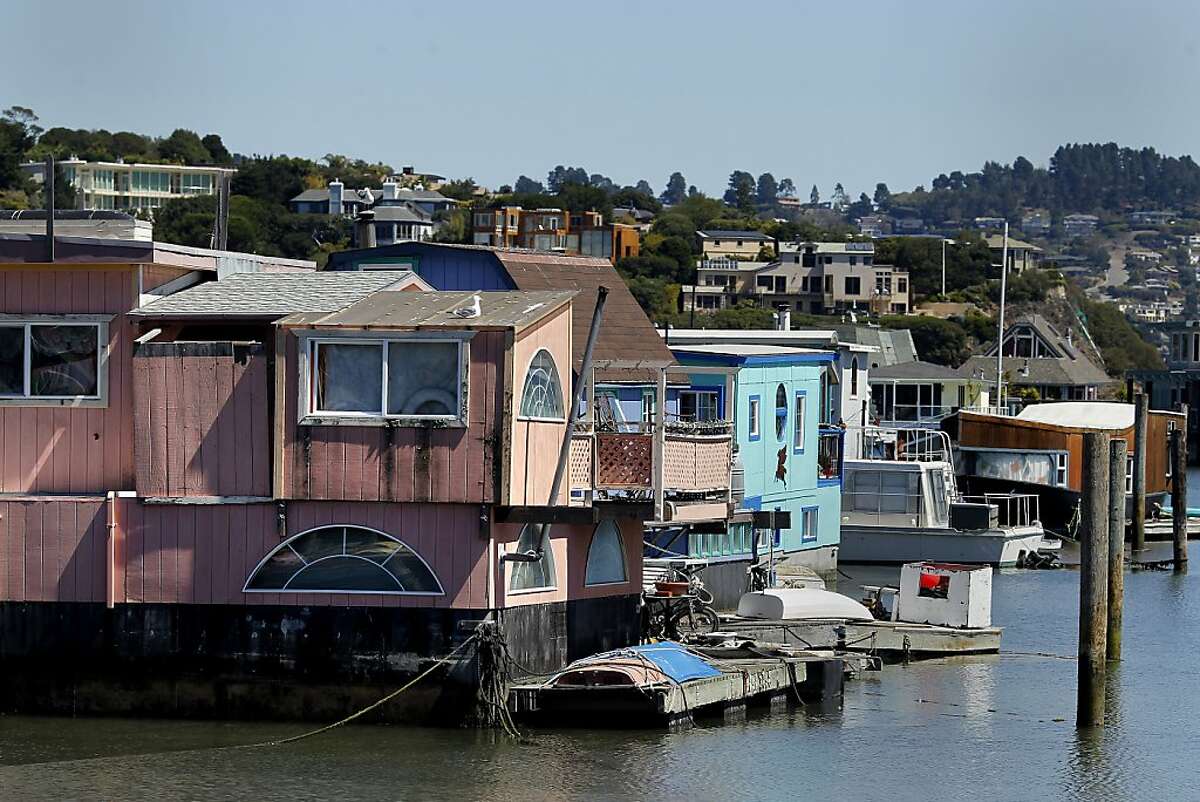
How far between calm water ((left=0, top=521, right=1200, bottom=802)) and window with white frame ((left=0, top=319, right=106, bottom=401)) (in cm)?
473

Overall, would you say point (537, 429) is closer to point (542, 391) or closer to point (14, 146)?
point (542, 391)

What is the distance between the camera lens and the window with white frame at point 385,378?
2833 centimetres

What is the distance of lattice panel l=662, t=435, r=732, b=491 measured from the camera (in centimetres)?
3130

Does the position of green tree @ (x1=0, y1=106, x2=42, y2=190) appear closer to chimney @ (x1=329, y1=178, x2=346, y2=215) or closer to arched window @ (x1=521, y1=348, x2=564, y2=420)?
chimney @ (x1=329, y1=178, x2=346, y2=215)

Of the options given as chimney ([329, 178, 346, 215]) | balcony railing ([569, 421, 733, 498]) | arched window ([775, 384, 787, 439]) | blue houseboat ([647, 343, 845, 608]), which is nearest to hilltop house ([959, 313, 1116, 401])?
blue houseboat ([647, 343, 845, 608])

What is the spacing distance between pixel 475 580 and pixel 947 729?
8.60 metres

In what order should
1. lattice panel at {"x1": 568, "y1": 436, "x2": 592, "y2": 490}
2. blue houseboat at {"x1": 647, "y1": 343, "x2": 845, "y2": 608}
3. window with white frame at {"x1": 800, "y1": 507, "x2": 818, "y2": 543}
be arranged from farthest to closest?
window with white frame at {"x1": 800, "y1": 507, "x2": 818, "y2": 543} < blue houseboat at {"x1": 647, "y1": 343, "x2": 845, "y2": 608} < lattice panel at {"x1": 568, "y1": 436, "x2": 592, "y2": 490}

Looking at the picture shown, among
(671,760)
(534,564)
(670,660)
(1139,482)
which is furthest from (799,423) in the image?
(671,760)

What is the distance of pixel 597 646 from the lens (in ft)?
104

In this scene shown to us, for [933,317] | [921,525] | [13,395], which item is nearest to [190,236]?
[933,317]

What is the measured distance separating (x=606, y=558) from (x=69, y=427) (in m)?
8.26

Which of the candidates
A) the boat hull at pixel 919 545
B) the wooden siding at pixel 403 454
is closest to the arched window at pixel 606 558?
the wooden siding at pixel 403 454

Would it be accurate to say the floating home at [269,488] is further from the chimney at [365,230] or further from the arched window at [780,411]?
the arched window at [780,411]

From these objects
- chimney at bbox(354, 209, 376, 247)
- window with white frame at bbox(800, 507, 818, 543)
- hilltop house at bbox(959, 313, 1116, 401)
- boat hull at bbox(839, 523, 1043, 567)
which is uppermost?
chimney at bbox(354, 209, 376, 247)
